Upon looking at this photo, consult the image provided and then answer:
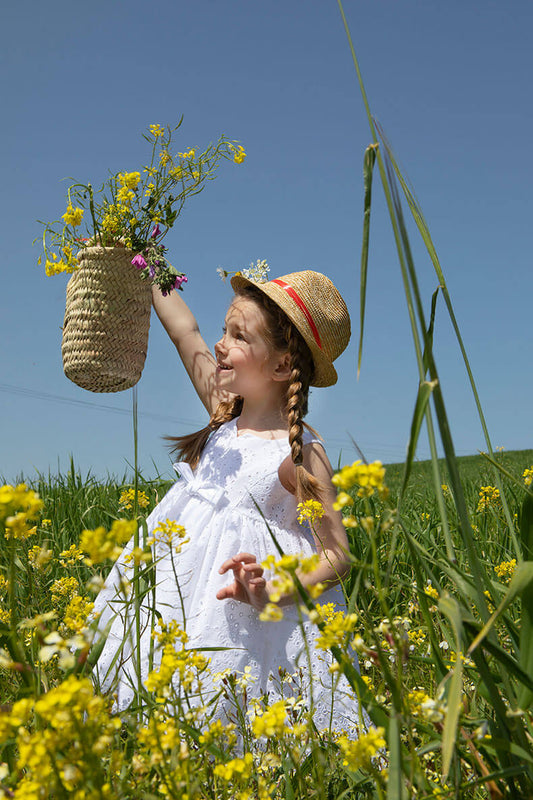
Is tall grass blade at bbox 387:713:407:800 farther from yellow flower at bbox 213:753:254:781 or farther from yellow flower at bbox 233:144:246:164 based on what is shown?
yellow flower at bbox 233:144:246:164

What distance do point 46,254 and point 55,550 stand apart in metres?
1.87

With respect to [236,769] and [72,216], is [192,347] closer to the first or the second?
[72,216]

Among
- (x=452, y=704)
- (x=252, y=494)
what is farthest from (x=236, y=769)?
(x=252, y=494)

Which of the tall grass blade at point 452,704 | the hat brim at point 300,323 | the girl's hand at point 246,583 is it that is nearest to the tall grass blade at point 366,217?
the tall grass blade at point 452,704

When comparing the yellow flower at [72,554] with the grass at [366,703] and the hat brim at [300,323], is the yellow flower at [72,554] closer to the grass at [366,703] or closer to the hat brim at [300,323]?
the grass at [366,703]

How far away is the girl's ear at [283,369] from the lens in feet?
10.6

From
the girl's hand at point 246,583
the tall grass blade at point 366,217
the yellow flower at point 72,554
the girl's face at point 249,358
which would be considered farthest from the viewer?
the girl's face at point 249,358

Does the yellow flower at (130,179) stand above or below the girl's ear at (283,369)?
above

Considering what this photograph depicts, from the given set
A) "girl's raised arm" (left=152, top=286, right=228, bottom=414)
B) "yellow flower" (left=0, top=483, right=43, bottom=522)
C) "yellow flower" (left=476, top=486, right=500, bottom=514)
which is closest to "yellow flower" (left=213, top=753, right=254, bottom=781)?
"yellow flower" (left=0, top=483, right=43, bottom=522)

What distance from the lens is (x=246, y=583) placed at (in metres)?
2.38

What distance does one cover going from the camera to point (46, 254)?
3102 millimetres

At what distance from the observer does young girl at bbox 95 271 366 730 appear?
2508mm

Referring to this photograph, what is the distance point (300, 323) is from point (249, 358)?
31 cm

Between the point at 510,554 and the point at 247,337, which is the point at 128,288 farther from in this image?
the point at 510,554
